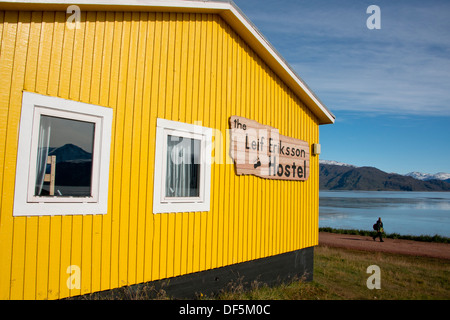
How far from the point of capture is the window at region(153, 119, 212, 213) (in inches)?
213

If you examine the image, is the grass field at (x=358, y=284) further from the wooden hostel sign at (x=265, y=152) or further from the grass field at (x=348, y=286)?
the wooden hostel sign at (x=265, y=152)

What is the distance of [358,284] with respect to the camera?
999 cm

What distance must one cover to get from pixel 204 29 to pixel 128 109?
100 inches

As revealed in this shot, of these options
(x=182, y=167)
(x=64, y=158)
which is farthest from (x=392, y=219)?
(x=64, y=158)

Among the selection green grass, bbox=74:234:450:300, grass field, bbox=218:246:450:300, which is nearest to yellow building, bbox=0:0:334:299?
green grass, bbox=74:234:450:300

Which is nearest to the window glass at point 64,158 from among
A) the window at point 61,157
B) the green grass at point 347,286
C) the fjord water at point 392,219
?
the window at point 61,157

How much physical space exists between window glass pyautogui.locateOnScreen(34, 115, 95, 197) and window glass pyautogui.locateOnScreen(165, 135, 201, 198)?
1.37 m

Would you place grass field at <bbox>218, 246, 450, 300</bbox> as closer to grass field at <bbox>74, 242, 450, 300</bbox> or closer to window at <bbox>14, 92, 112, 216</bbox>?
grass field at <bbox>74, 242, 450, 300</bbox>

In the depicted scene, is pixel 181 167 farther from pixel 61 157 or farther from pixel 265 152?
pixel 265 152

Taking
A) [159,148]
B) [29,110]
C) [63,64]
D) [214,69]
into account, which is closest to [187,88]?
[214,69]

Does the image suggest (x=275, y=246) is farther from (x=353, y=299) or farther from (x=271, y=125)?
(x=271, y=125)

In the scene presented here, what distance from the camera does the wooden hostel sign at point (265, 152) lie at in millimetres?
7000

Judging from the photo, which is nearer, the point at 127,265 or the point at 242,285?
the point at 127,265

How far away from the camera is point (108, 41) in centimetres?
494
